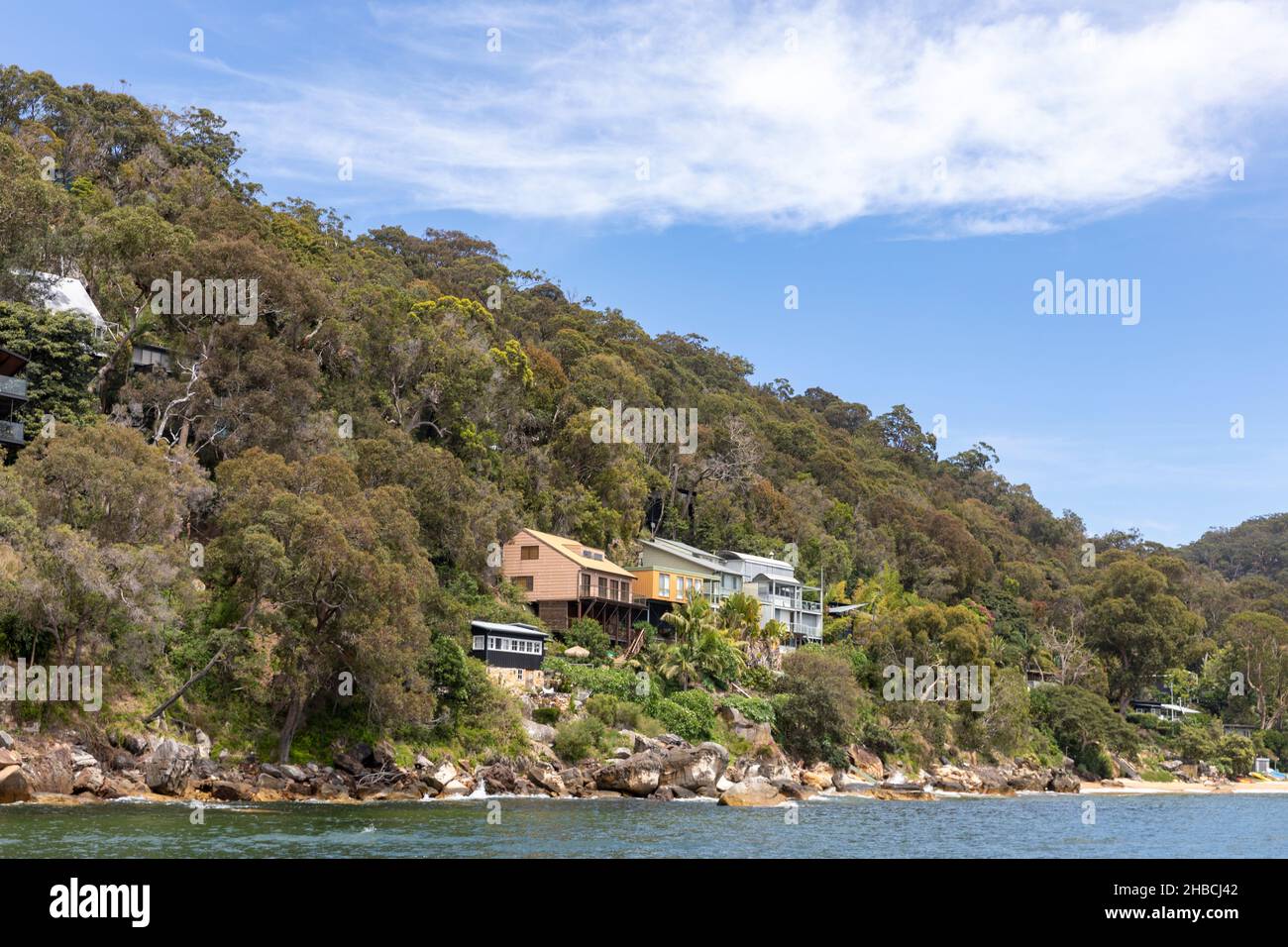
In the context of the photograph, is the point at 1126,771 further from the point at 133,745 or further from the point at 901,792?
the point at 133,745

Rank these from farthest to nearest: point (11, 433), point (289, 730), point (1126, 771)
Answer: point (1126, 771)
point (11, 433)
point (289, 730)

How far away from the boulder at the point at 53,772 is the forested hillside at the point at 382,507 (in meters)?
3.65

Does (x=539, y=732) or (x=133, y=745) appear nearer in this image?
(x=133, y=745)

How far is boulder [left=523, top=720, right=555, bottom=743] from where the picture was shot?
49375 mm

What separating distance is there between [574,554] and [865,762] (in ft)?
64.2

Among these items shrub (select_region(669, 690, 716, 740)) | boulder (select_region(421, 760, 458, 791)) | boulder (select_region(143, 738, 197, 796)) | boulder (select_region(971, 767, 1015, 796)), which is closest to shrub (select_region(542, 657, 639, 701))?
shrub (select_region(669, 690, 716, 740))

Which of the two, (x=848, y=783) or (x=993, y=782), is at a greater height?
(x=848, y=783)

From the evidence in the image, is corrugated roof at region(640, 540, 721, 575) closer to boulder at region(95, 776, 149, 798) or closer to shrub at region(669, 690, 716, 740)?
shrub at region(669, 690, 716, 740)

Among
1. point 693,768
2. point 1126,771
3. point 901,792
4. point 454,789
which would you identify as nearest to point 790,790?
point 693,768

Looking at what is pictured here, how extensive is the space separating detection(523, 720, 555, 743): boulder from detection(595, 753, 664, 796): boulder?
355cm

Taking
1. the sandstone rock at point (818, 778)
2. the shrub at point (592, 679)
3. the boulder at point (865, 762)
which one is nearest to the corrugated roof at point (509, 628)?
the shrub at point (592, 679)

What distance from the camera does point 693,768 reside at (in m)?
48.2

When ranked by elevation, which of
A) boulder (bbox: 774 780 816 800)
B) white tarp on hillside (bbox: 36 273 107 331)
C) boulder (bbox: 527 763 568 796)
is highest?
white tarp on hillside (bbox: 36 273 107 331)
